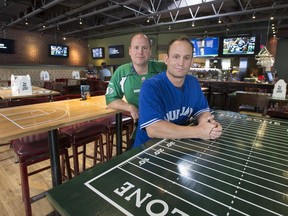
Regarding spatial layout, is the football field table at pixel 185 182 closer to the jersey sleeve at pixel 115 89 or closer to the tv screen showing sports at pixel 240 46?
the jersey sleeve at pixel 115 89

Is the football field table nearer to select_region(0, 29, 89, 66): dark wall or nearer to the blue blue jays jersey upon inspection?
the blue blue jays jersey

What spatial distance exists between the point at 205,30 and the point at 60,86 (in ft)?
25.6

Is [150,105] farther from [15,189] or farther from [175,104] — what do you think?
[15,189]

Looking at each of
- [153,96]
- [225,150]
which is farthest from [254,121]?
[153,96]

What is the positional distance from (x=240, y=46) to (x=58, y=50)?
952cm

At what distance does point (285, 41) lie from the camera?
10852 mm

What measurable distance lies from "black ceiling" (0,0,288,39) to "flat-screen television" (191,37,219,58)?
1.86 ft

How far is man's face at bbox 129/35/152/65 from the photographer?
87.1 inches

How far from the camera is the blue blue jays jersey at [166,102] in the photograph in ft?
4.74

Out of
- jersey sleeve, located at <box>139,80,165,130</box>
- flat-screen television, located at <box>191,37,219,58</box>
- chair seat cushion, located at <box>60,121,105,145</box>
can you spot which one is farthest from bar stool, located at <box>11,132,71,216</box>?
flat-screen television, located at <box>191,37,219,58</box>

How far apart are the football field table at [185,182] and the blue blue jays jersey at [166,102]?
10.1 inches

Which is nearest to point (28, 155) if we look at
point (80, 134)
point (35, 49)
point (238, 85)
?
point (80, 134)

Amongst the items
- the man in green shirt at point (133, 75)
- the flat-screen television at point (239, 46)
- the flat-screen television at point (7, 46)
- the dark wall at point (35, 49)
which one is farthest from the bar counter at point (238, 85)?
the flat-screen television at point (7, 46)

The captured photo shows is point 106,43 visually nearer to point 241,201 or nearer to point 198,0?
point 198,0
